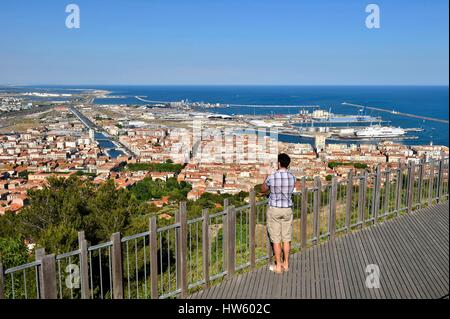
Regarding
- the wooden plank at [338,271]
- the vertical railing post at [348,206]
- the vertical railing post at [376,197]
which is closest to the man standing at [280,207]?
the wooden plank at [338,271]

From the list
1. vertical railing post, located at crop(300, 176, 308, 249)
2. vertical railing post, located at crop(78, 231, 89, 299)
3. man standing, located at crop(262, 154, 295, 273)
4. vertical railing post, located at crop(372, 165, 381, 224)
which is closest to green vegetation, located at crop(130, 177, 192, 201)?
vertical railing post, located at crop(372, 165, 381, 224)

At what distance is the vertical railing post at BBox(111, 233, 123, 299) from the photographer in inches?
139

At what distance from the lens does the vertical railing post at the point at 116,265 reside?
353 centimetres

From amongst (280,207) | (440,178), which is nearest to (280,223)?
(280,207)

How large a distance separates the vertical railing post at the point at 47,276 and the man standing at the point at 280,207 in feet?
6.75

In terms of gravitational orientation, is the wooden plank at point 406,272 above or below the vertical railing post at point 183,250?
below

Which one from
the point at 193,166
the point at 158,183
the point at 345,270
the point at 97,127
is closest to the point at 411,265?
the point at 345,270

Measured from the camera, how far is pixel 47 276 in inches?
123

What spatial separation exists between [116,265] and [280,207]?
1.64 metres

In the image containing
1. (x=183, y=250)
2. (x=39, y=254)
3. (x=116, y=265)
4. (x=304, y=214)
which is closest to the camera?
(x=39, y=254)

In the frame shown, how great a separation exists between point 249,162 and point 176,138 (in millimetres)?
21528

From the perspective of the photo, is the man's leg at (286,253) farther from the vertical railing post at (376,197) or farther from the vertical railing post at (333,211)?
the vertical railing post at (376,197)

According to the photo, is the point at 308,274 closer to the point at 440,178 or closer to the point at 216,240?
the point at 216,240
